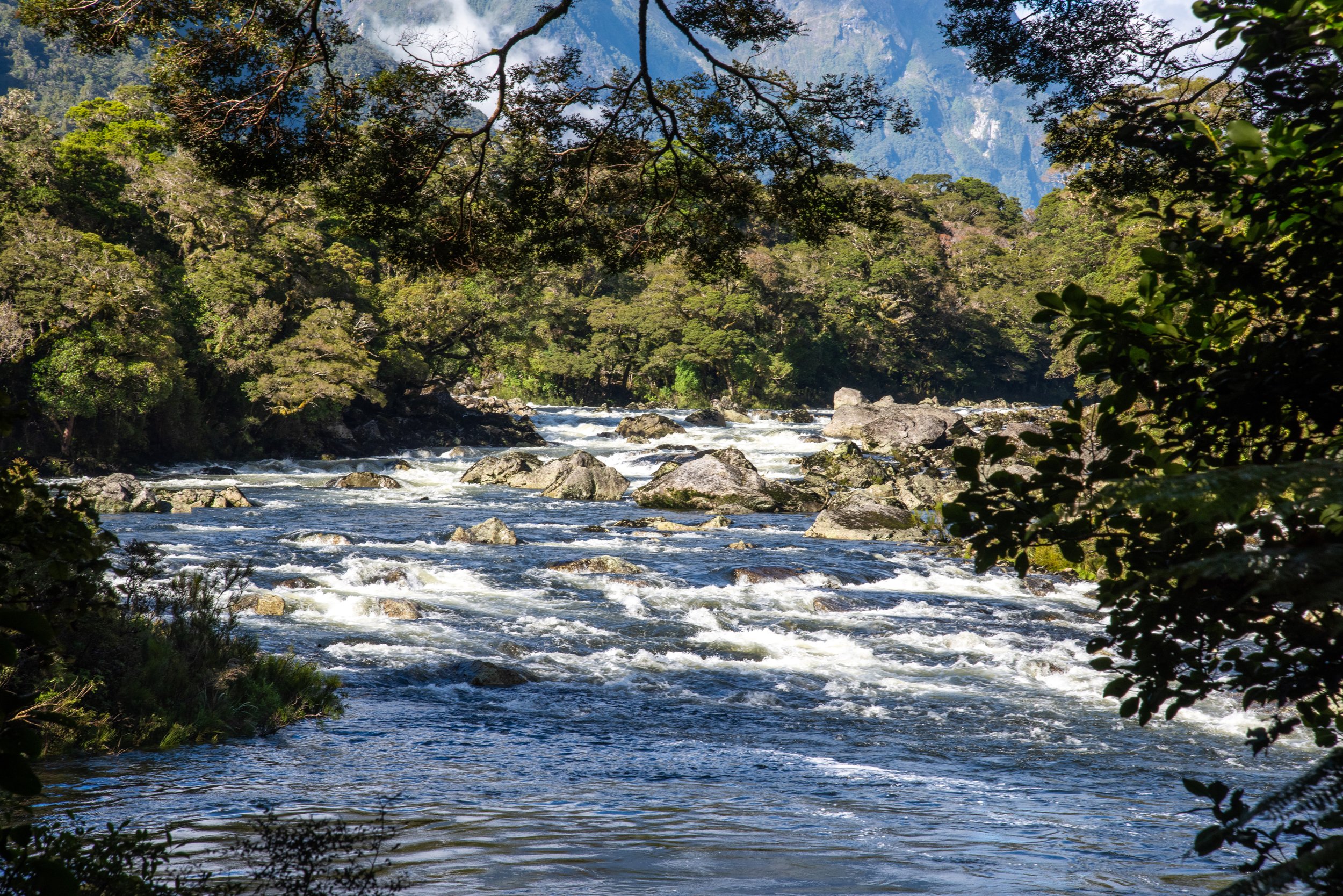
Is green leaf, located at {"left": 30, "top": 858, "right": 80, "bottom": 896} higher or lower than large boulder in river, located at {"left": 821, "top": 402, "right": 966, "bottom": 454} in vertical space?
lower

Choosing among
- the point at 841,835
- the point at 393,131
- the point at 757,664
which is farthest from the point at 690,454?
the point at 841,835

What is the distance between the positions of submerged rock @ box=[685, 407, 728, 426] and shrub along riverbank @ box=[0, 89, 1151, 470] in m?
6.88

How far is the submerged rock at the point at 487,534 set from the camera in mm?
15508

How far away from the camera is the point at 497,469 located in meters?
24.5

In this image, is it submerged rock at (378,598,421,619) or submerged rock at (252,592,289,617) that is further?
submerged rock at (378,598,421,619)

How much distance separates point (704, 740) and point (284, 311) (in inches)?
976

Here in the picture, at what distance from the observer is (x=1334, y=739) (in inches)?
81.4

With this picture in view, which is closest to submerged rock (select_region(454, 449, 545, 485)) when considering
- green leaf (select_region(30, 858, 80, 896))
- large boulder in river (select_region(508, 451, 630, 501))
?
large boulder in river (select_region(508, 451, 630, 501))

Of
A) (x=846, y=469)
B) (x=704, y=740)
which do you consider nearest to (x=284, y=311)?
(x=846, y=469)

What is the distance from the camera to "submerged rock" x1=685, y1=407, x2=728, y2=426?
37812mm

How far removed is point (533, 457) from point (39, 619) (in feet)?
85.6

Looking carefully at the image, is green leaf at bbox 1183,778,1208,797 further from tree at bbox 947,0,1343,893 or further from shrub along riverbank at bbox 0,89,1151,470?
shrub along riverbank at bbox 0,89,1151,470

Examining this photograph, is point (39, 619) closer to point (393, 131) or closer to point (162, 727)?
point (162, 727)

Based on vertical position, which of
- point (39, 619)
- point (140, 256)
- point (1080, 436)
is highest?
point (140, 256)
